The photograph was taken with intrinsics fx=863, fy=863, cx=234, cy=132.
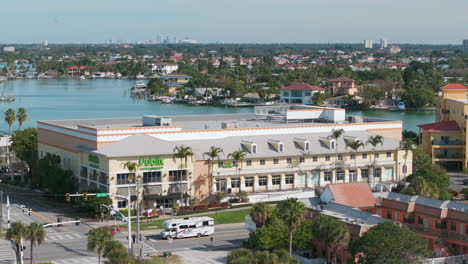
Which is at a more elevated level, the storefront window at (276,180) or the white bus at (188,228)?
the storefront window at (276,180)

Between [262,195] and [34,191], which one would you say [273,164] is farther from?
[34,191]

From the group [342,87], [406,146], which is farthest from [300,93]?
[406,146]

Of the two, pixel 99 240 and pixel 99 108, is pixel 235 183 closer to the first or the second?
pixel 99 240

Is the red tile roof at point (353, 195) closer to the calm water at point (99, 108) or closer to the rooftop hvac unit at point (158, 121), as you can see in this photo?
the rooftop hvac unit at point (158, 121)

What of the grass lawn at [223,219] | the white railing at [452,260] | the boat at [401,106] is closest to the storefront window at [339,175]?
the grass lawn at [223,219]

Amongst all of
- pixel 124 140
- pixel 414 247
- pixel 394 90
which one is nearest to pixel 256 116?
pixel 124 140

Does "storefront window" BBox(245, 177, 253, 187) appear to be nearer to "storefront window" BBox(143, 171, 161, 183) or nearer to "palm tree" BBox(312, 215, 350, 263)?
"storefront window" BBox(143, 171, 161, 183)

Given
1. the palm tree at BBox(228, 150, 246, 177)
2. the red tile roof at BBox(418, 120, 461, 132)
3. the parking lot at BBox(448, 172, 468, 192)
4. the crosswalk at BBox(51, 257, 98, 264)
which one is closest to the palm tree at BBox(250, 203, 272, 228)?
the crosswalk at BBox(51, 257, 98, 264)
